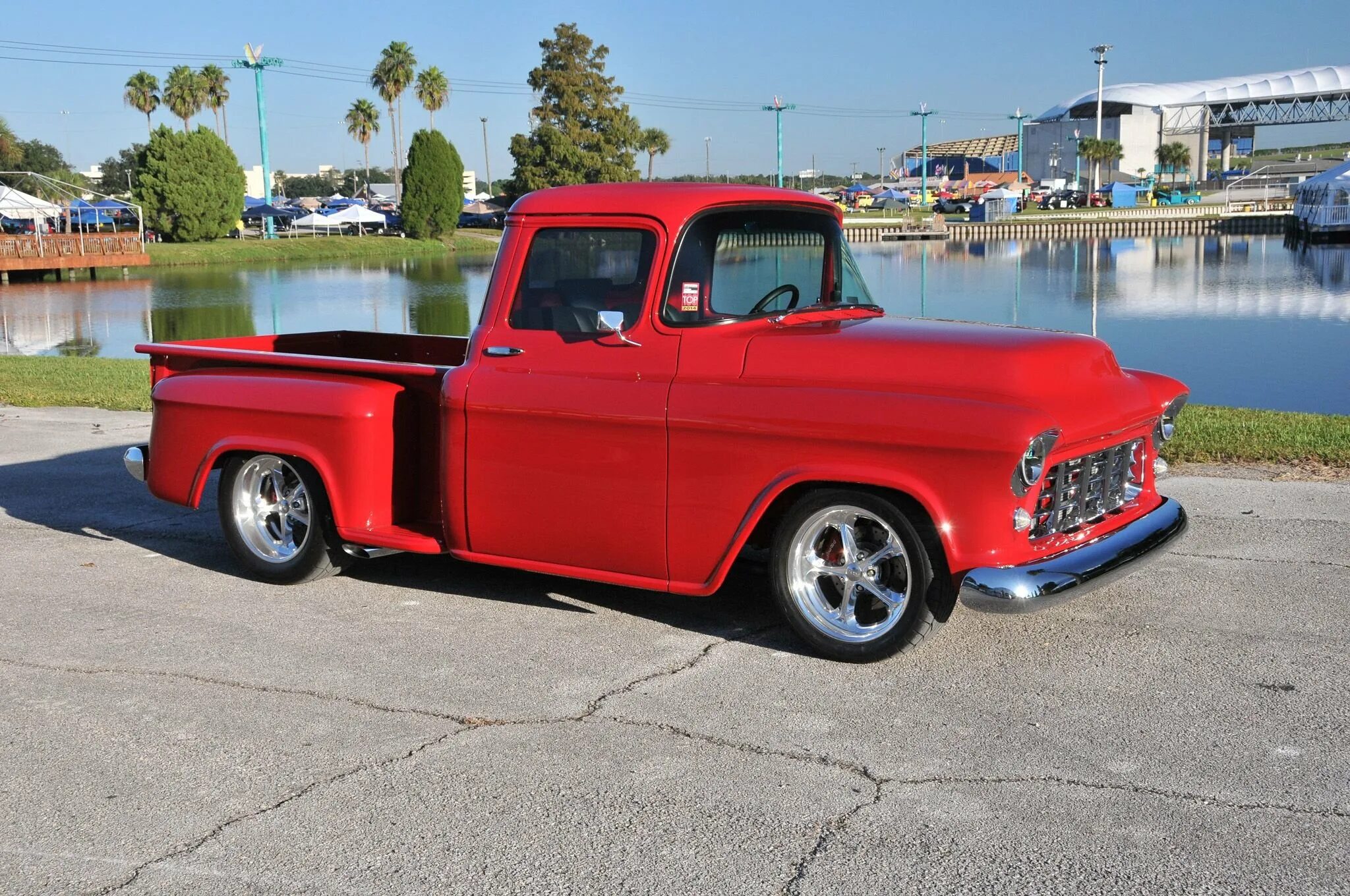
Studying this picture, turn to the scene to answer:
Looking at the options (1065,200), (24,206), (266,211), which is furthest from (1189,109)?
(24,206)

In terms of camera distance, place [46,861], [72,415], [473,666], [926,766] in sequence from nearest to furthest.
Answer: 1. [46,861]
2. [926,766]
3. [473,666]
4. [72,415]

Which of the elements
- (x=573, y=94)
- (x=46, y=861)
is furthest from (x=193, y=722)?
(x=573, y=94)

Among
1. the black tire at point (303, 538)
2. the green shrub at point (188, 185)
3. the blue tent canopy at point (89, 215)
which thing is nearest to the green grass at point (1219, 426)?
the black tire at point (303, 538)

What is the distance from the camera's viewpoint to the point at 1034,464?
472 cm

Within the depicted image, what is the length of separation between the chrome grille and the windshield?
1398 mm

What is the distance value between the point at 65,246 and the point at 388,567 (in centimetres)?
5370

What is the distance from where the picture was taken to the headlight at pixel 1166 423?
19.0 ft

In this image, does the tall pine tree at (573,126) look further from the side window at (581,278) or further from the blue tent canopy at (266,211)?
the side window at (581,278)

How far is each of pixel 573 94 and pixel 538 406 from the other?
83.6 metres

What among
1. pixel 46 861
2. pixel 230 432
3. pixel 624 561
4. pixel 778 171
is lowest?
pixel 46 861

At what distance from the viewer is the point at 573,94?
85688mm

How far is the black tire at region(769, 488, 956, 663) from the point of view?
193 inches

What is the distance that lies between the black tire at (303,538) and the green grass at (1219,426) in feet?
20.0

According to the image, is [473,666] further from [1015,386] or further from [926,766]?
[1015,386]
